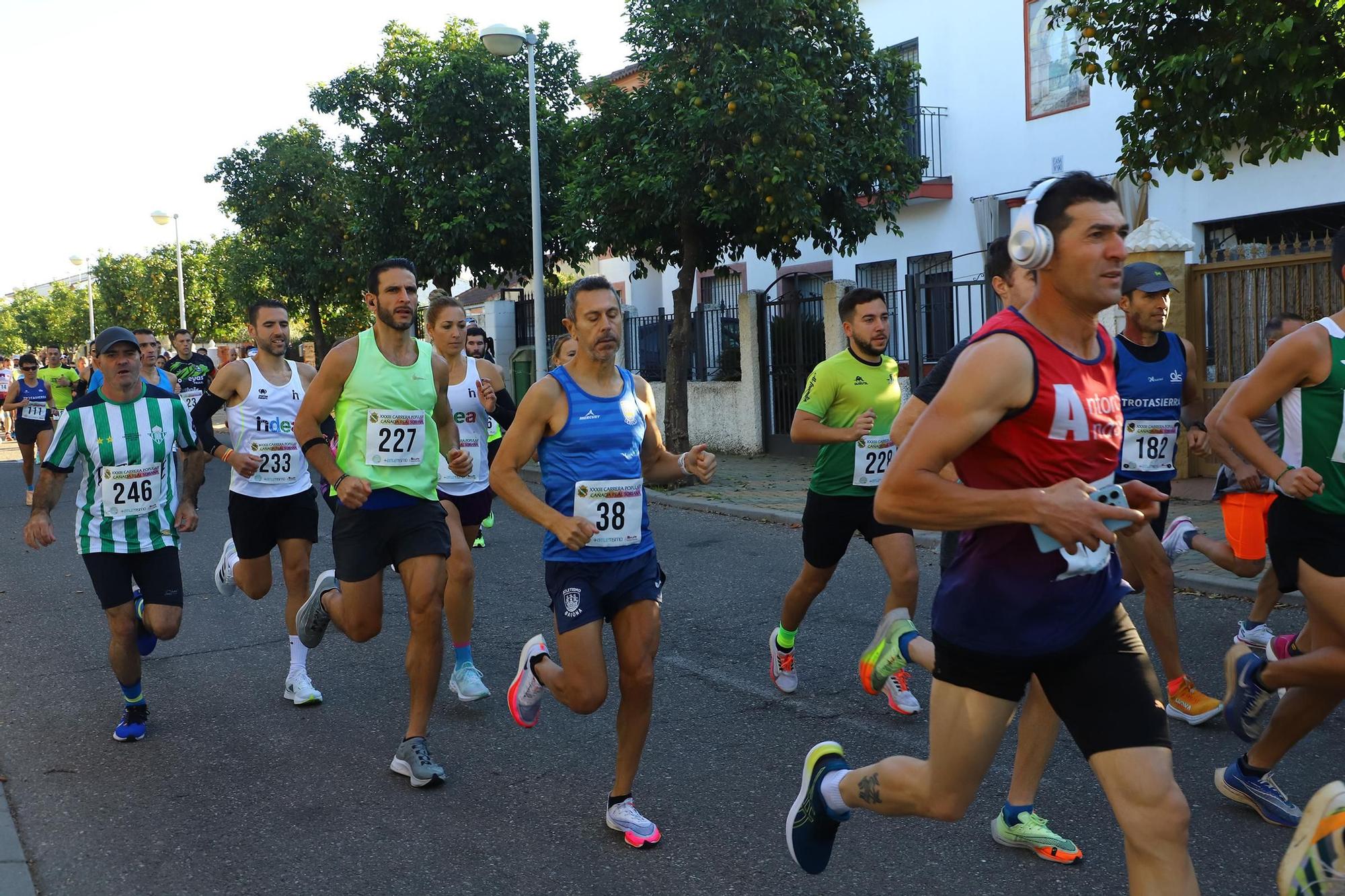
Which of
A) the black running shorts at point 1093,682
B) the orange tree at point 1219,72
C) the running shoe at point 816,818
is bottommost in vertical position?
the running shoe at point 816,818

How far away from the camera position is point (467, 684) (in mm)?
6113

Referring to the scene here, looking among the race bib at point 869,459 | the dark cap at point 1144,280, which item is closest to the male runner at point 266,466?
the race bib at point 869,459

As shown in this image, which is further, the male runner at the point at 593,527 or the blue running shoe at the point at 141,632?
the blue running shoe at the point at 141,632

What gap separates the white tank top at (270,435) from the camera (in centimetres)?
669

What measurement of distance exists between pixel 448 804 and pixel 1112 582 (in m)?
2.71

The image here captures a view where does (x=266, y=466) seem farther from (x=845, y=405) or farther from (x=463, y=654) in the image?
(x=845, y=405)

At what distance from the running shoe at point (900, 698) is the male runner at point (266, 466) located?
9.16ft

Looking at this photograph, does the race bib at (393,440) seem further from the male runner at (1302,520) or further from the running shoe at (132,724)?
the male runner at (1302,520)

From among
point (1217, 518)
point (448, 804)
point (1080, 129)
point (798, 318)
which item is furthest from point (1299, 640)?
point (1080, 129)

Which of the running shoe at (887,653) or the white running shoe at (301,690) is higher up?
the running shoe at (887,653)

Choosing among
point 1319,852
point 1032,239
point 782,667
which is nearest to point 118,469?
point 782,667

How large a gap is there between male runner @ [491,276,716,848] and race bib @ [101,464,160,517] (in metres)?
2.23

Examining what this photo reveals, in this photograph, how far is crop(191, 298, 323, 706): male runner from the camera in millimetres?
6648

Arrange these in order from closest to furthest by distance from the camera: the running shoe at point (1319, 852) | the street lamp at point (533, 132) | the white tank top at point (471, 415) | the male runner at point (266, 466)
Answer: the running shoe at point (1319, 852) < the male runner at point (266, 466) < the white tank top at point (471, 415) < the street lamp at point (533, 132)
